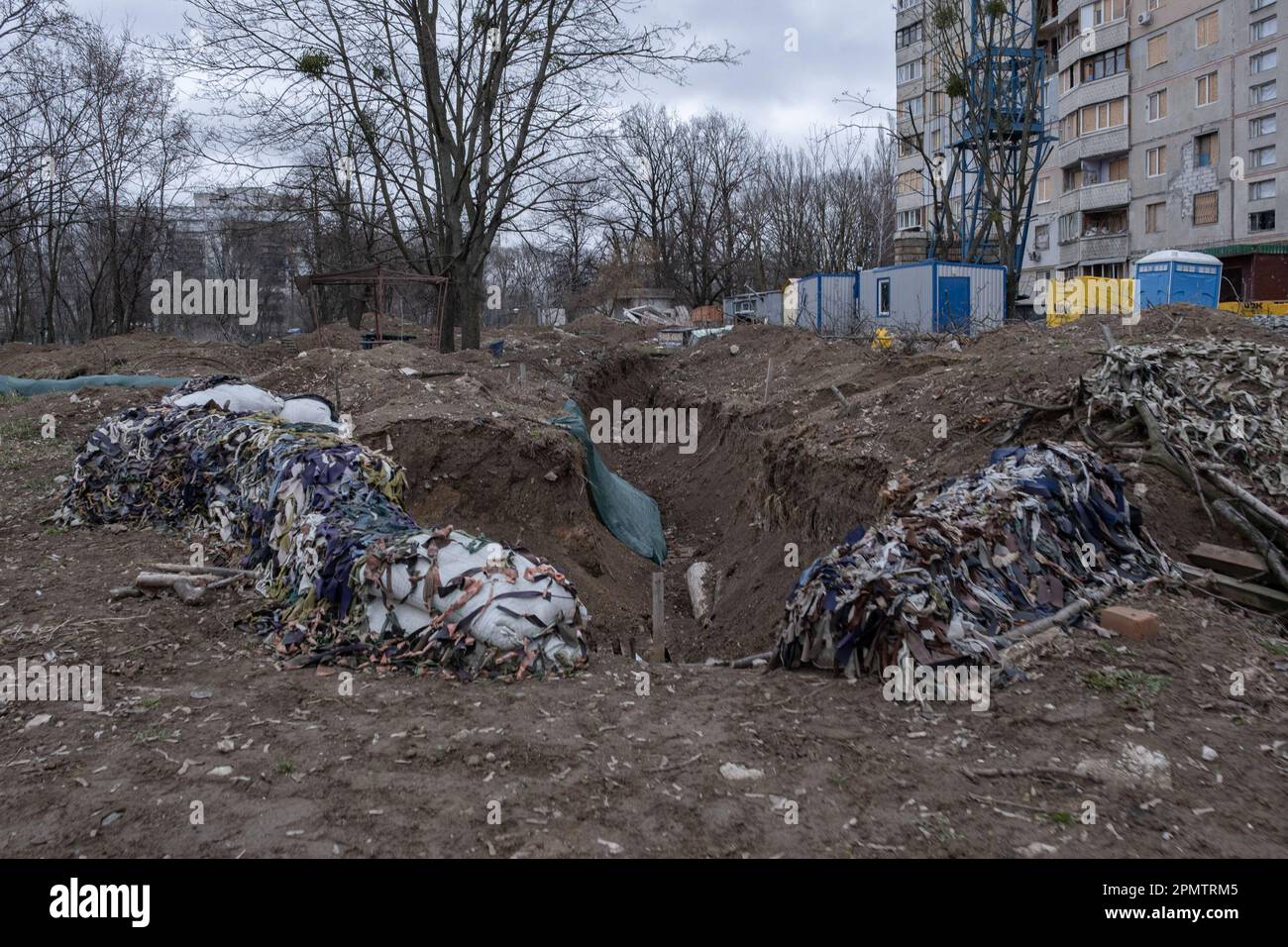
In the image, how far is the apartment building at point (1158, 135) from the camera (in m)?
31.8

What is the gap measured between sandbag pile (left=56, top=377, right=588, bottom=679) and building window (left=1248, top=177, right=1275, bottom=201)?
35664 millimetres

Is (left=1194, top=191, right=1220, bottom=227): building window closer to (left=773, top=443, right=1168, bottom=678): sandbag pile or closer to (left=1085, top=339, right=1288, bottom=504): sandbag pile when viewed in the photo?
(left=1085, top=339, right=1288, bottom=504): sandbag pile

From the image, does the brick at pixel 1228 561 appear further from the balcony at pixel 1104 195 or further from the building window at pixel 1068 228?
the building window at pixel 1068 228

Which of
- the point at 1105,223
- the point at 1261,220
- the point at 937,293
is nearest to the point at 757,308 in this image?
the point at 937,293

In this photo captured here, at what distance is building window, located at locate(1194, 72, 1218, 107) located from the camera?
33344 mm

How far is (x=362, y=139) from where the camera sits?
1645 centimetres

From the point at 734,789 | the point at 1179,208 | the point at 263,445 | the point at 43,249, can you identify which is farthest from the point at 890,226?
the point at 734,789

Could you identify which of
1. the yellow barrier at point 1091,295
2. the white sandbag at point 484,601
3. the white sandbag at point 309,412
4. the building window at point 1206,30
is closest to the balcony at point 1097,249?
the building window at point 1206,30

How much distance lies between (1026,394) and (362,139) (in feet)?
43.5

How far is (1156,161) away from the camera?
117 feet

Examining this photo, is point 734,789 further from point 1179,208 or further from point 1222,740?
point 1179,208

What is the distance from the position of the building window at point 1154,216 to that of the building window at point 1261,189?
3.53 metres

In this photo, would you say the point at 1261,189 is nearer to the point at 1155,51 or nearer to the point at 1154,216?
the point at 1154,216

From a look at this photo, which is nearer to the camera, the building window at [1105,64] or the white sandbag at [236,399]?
the white sandbag at [236,399]
